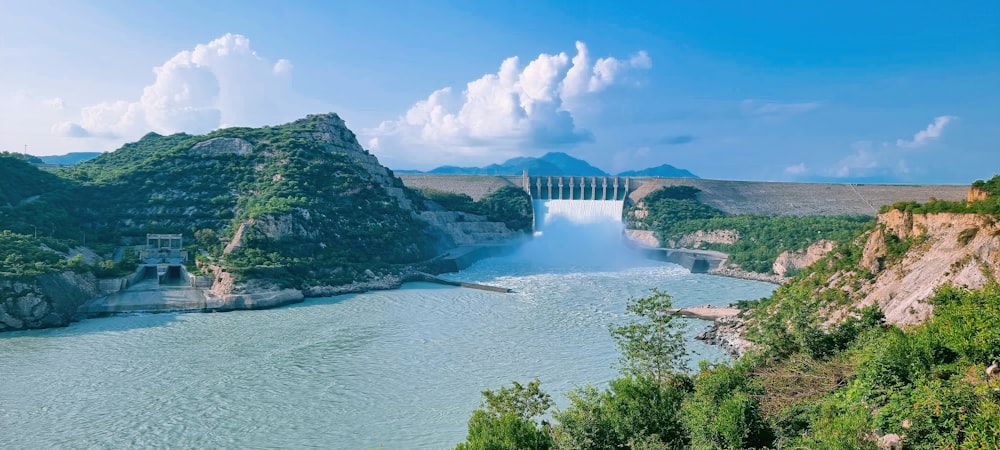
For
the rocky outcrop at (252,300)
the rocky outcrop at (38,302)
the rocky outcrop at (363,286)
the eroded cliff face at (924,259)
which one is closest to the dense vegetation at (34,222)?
the rocky outcrop at (38,302)

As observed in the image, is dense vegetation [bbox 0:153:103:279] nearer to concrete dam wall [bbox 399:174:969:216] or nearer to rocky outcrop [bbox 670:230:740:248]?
concrete dam wall [bbox 399:174:969:216]

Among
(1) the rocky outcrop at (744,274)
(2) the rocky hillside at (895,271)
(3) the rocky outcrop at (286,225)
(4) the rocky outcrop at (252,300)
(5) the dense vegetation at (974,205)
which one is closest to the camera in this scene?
(2) the rocky hillside at (895,271)

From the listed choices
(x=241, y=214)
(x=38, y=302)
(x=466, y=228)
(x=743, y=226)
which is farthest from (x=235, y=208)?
(x=743, y=226)

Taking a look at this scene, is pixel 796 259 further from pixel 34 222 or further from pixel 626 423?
pixel 34 222

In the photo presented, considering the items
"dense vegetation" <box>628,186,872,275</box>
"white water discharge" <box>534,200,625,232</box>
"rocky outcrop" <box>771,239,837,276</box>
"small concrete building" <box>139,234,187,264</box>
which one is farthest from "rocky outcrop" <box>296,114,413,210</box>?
"rocky outcrop" <box>771,239,837,276</box>

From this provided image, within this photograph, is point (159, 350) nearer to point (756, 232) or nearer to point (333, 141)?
point (333, 141)

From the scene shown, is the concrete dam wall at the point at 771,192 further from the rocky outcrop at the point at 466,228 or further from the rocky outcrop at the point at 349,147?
the rocky outcrop at the point at 349,147
